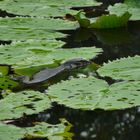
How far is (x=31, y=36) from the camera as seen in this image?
2.55m

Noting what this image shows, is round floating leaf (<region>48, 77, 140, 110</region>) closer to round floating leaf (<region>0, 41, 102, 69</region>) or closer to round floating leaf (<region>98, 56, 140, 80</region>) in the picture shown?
round floating leaf (<region>98, 56, 140, 80</region>)

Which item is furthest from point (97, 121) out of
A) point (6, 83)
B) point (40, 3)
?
point (40, 3)

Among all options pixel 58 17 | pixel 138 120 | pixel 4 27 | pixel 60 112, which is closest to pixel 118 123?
pixel 138 120

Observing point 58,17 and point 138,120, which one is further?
point 58,17

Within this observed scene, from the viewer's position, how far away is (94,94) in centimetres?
173

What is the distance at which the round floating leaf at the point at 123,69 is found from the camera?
6.21ft

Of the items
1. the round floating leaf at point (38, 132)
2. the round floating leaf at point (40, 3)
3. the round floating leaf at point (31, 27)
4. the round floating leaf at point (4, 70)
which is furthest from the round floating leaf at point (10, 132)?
the round floating leaf at point (40, 3)

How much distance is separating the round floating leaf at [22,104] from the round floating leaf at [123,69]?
1.05 ft

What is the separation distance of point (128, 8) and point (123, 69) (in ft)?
4.20

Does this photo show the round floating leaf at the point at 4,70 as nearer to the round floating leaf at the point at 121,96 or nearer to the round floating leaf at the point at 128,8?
the round floating leaf at the point at 121,96

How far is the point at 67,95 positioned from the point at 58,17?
1400 millimetres

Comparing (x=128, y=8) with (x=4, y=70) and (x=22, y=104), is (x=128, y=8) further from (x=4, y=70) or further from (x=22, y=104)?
(x=22, y=104)

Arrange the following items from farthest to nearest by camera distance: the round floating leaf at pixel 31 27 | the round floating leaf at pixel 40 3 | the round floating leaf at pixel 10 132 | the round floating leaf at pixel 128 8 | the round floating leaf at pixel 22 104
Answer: the round floating leaf at pixel 40 3 → the round floating leaf at pixel 128 8 → the round floating leaf at pixel 31 27 → the round floating leaf at pixel 22 104 → the round floating leaf at pixel 10 132

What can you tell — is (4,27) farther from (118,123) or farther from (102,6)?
(118,123)
